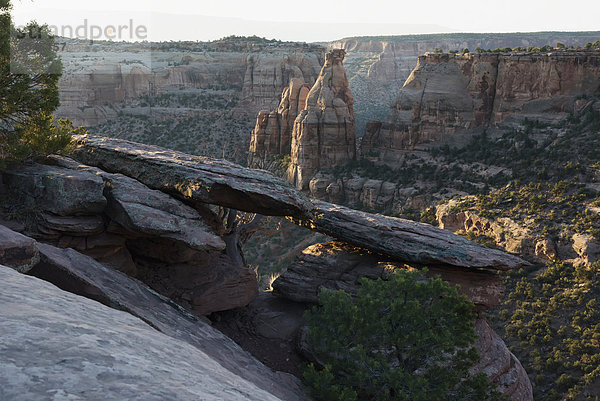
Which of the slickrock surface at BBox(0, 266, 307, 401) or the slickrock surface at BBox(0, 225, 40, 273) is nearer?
the slickrock surface at BBox(0, 266, 307, 401)

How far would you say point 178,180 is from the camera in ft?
56.3

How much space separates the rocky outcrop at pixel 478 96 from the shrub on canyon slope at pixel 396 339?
46277 mm

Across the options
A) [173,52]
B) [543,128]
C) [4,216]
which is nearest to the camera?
[4,216]

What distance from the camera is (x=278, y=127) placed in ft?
228

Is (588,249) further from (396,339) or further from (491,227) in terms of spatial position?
(396,339)

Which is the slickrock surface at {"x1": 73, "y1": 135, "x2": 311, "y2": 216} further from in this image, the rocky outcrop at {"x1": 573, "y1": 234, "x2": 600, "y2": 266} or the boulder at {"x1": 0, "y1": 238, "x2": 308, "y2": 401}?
the rocky outcrop at {"x1": 573, "y1": 234, "x2": 600, "y2": 266}

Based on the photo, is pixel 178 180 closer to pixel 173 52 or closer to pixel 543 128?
pixel 543 128

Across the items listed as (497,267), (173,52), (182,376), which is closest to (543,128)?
(497,267)

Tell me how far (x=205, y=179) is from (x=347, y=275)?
21.7 ft

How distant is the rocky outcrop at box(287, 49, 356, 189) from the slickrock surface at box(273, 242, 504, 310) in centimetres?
4281

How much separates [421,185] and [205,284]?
42131 millimetres

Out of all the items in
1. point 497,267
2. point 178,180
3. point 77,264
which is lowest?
point 497,267

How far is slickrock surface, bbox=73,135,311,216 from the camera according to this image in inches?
651

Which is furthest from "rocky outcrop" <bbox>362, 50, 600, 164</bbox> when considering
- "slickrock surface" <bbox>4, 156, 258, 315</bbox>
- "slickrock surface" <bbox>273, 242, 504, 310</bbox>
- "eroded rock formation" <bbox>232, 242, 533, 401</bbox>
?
"slickrock surface" <bbox>4, 156, 258, 315</bbox>
